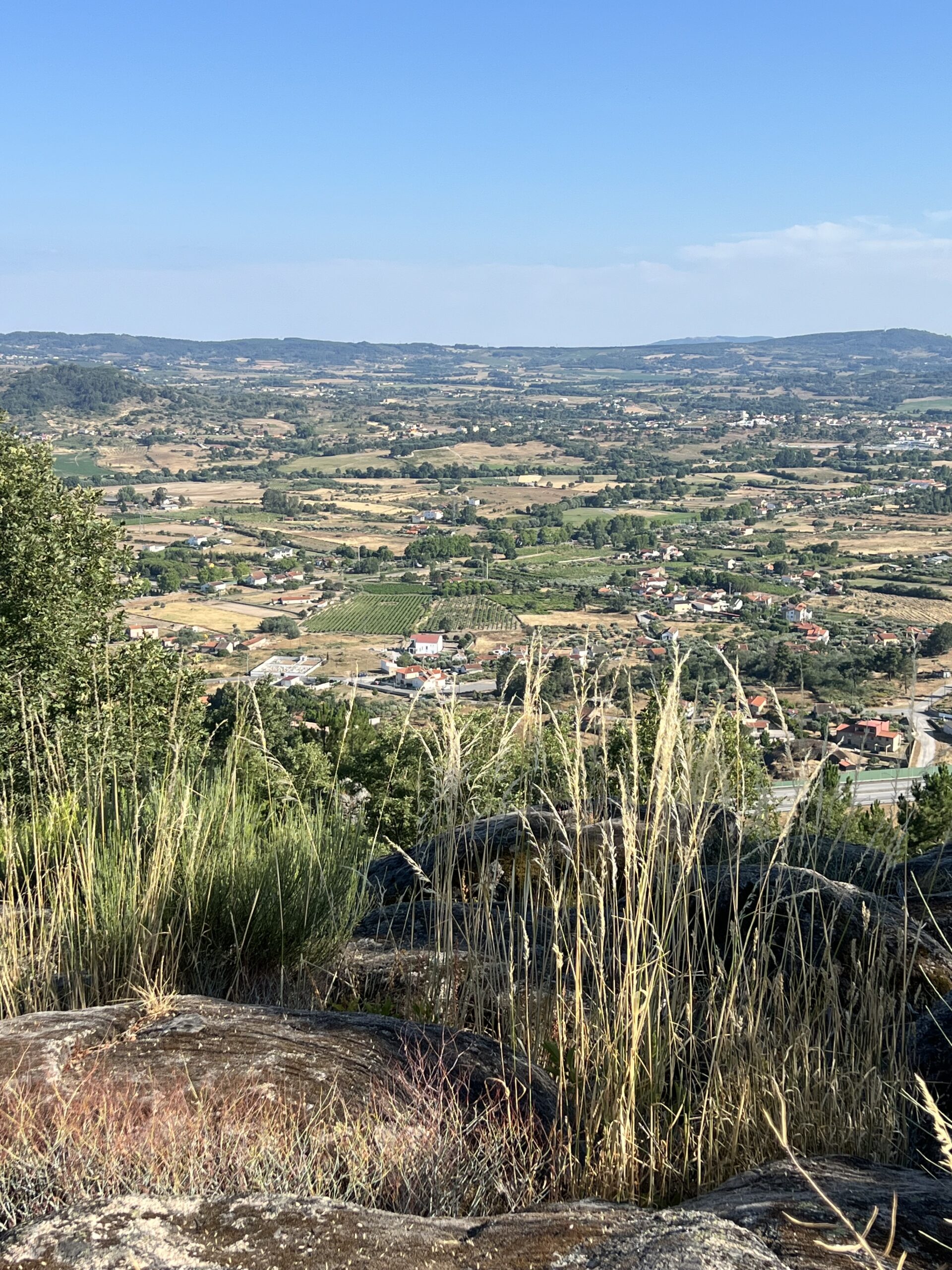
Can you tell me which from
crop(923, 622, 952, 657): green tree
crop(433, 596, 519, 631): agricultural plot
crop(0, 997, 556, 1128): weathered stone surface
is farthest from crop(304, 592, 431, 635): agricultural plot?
crop(0, 997, 556, 1128): weathered stone surface

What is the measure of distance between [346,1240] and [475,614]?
191 feet

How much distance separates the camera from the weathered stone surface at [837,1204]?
1707 mm

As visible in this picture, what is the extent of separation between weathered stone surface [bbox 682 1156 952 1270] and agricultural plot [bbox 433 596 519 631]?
51.9 metres

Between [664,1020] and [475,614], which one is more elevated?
[664,1020]

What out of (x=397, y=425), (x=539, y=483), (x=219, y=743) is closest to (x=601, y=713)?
(x=219, y=743)

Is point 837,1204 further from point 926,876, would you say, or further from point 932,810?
point 932,810

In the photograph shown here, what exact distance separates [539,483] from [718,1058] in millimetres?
117084

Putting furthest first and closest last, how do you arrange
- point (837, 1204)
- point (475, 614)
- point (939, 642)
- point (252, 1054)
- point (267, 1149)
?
point (475, 614)
point (939, 642)
point (252, 1054)
point (267, 1149)
point (837, 1204)

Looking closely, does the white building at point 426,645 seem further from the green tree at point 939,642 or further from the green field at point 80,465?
the green field at point 80,465

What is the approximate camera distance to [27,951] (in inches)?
132

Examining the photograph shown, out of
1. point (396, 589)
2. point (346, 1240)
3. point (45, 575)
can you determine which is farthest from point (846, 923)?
point (396, 589)

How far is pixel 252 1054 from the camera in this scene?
249 cm

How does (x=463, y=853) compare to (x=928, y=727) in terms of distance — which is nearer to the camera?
(x=463, y=853)

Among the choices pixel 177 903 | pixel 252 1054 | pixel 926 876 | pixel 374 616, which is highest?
pixel 252 1054
